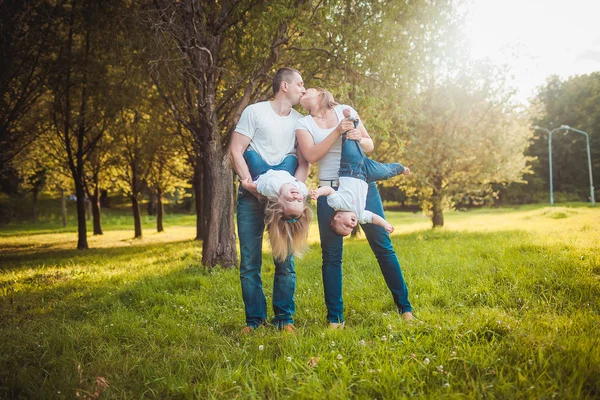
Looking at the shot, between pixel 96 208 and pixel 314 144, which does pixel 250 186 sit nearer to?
pixel 314 144

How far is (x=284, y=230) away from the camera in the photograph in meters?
3.67

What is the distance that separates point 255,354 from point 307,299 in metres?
1.94

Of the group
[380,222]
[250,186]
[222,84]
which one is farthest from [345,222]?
[222,84]

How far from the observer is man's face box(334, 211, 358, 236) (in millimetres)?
3596

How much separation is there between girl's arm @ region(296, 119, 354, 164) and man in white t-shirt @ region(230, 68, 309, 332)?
0.18 m

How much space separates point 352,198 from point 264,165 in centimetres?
99

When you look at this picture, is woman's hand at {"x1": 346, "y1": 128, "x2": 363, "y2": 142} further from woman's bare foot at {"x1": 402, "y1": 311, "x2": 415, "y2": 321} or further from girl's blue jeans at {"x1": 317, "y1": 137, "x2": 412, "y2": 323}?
woman's bare foot at {"x1": 402, "y1": 311, "x2": 415, "y2": 321}

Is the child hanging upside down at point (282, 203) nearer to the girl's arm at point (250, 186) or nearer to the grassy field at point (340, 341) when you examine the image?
the girl's arm at point (250, 186)

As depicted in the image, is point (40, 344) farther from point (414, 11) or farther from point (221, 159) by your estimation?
point (414, 11)

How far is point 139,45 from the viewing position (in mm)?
9273

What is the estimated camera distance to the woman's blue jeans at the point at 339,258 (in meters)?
3.91

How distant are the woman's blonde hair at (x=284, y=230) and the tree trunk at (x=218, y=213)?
4704mm

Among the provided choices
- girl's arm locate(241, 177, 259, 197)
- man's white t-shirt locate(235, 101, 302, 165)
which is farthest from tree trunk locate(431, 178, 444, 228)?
girl's arm locate(241, 177, 259, 197)

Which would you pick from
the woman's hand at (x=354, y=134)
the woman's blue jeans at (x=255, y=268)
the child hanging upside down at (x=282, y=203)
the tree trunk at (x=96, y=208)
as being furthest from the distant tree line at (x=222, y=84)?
the woman's blue jeans at (x=255, y=268)
